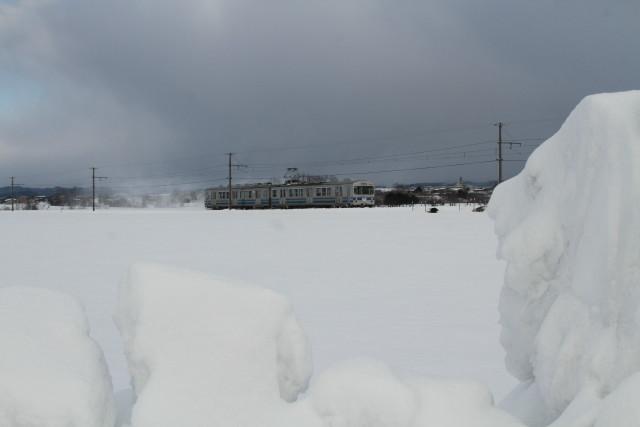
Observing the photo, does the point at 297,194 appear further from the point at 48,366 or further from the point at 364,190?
the point at 48,366

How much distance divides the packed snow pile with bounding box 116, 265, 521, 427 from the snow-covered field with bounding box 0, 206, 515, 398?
0.40m

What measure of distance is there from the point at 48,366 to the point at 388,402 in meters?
2.10

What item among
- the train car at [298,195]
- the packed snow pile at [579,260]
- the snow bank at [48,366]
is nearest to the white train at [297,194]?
the train car at [298,195]

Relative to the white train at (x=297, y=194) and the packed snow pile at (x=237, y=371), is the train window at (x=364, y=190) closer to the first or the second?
the white train at (x=297, y=194)

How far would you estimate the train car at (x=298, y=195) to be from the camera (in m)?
69.2

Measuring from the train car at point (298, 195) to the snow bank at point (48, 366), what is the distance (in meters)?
65.0

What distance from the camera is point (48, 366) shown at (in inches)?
135

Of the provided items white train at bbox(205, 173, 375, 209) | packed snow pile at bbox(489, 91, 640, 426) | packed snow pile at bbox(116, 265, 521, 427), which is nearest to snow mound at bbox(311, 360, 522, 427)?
packed snow pile at bbox(116, 265, 521, 427)

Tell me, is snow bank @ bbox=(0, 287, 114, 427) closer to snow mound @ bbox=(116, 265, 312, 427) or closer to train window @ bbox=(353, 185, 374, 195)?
snow mound @ bbox=(116, 265, 312, 427)

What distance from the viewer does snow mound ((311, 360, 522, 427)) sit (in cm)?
372

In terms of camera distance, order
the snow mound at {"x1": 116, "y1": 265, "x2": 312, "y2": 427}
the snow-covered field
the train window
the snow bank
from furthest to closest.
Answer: the train window
the snow-covered field
the snow mound at {"x1": 116, "y1": 265, "x2": 312, "y2": 427}
the snow bank

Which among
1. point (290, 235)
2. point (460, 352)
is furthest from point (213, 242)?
point (460, 352)

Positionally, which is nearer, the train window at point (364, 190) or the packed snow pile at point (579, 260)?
the packed snow pile at point (579, 260)

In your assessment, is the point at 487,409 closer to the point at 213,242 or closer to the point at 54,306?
the point at 54,306
